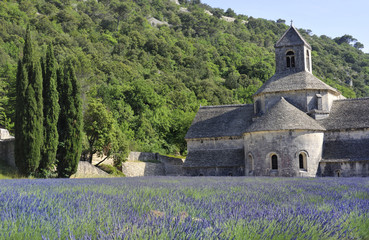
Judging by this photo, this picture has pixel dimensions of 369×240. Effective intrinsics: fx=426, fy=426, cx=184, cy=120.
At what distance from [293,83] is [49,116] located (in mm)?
24110

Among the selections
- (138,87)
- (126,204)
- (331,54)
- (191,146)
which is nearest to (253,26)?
(331,54)

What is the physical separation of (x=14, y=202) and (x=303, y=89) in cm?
3636

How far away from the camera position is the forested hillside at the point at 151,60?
196 feet

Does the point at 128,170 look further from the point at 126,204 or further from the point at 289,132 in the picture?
the point at 126,204

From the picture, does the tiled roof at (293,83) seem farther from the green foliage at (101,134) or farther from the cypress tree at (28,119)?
the cypress tree at (28,119)

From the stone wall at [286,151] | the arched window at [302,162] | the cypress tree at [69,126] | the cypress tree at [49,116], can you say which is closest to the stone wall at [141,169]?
the cypress tree at [69,126]

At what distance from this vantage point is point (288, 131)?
35875mm

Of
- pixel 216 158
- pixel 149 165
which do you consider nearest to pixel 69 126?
pixel 149 165

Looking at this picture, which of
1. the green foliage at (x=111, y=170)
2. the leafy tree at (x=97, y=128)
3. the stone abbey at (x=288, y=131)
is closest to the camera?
the stone abbey at (x=288, y=131)

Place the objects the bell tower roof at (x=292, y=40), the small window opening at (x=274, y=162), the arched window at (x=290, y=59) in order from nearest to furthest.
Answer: the small window opening at (x=274, y=162), the arched window at (x=290, y=59), the bell tower roof at (x=292, y=40)

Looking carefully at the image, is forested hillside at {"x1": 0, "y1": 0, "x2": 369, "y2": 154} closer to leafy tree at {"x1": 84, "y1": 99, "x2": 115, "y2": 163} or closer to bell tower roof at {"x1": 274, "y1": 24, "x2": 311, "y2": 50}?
leafy tree at {"x1": 84, "y1": 99, "x2": 115, "y2": 163}

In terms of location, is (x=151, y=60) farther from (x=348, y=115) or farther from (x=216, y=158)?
(x=348, y=115)

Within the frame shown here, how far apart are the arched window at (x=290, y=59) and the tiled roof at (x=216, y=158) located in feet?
35.4

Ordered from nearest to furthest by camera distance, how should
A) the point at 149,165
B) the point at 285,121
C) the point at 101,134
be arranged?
the point at 285,121 → the point at 101,134 → the point at 149,165
